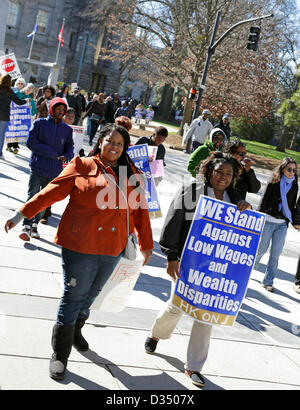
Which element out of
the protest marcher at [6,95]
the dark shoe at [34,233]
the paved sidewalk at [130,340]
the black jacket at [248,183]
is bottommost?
the paved sidewalk at [130,340]

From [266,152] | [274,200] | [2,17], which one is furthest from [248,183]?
[266,152]

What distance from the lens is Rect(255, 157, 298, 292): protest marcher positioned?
7749 mm

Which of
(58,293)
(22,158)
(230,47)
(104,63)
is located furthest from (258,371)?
(104,63)

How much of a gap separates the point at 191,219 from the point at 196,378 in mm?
1210

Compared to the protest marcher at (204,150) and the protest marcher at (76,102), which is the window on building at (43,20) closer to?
the protest marcher at (76,102)

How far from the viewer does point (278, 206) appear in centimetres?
778

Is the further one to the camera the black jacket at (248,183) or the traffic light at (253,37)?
the traffic light at (253,37)

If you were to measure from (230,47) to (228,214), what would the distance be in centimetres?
2788

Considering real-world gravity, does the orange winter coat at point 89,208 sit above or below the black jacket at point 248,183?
below

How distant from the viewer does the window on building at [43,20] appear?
5085 centimetres

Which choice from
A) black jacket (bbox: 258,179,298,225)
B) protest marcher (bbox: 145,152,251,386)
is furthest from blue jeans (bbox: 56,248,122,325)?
black jacket (bbox: 258,179,298,225)

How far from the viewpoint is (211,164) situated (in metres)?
4.53

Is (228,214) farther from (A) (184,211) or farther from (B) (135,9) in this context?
(B) (135,9)

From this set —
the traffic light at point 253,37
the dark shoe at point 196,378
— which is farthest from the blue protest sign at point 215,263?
the traffic light at point 253,37
